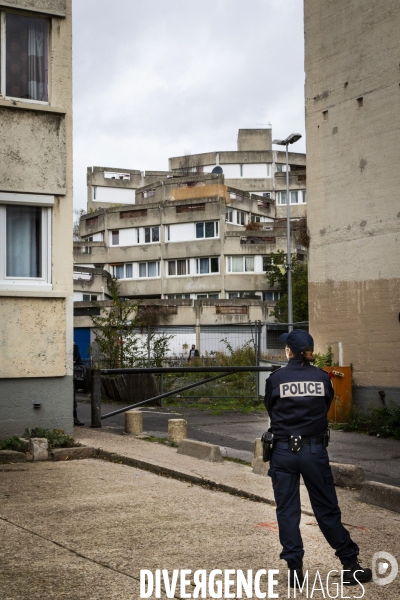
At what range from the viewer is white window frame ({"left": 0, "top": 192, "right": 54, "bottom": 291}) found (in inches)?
503

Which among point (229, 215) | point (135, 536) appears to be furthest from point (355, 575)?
point (229, 215)

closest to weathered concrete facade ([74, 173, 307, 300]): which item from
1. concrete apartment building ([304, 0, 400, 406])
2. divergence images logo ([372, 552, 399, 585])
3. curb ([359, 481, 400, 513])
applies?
concrete apartment building ([304, 0, 400, 406])

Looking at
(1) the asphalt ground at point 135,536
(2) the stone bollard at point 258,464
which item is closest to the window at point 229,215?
(2) the stone bollard at point 258,464

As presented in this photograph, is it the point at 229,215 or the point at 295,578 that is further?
the point at 229,215

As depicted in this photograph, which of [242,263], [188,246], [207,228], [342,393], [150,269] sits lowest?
[342,393]

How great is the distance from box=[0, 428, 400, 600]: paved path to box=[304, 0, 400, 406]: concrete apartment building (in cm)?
686

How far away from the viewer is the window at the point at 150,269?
7169cm

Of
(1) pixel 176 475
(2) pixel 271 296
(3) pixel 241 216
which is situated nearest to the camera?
(1) pixel 176 475

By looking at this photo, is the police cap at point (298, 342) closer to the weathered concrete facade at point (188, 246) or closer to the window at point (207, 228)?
the weathered concrete facade at point (188, 246)

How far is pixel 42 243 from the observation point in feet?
43.0

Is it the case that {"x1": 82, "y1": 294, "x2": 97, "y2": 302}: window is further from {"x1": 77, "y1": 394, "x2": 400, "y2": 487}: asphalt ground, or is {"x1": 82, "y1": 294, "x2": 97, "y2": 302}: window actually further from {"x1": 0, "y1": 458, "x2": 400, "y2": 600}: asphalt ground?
{"x1": 0, "y1": 458, "x2": 400, "y2": 600}: asphalt ground

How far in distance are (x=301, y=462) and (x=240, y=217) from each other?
6902cm

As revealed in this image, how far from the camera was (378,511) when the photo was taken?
8.49 metres

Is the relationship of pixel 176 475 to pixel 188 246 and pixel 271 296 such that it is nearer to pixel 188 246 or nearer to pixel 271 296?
pixel 271 296
